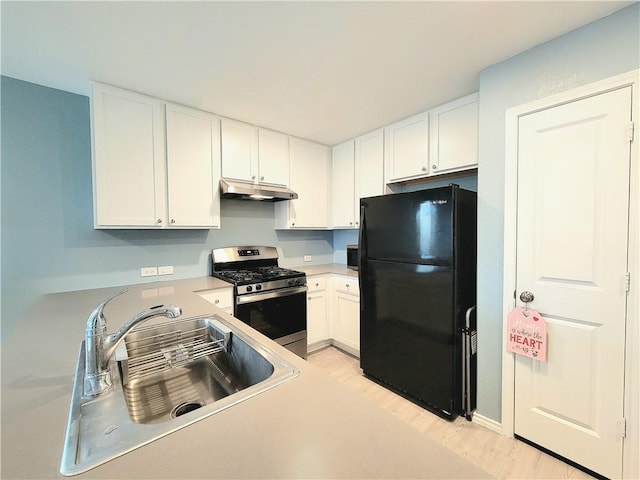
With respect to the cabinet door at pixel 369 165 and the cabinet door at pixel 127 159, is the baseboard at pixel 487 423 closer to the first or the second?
the cabinet door at pixel 369 165

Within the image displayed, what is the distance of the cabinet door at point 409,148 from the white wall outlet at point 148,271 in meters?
2.42

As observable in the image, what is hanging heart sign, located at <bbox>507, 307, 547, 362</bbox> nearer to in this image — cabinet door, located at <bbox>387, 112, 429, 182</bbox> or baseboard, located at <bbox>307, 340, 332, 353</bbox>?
cabinet door, located at <bbox>387, 112, 429, 182</bbox>

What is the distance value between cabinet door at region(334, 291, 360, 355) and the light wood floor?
1.81ft

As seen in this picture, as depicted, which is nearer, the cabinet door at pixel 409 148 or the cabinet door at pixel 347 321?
the cabinet door at pixel 409 148

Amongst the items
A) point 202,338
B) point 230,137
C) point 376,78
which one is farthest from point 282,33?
point 202,338

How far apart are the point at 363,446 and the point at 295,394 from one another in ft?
0.78

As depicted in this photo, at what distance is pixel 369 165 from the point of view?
2984 mm

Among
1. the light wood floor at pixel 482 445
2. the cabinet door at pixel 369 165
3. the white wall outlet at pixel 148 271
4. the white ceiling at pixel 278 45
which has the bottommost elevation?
the light wood floor at pixel 482 445

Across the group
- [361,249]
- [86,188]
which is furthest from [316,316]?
[86,188]

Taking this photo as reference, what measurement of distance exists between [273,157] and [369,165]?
3.47ft

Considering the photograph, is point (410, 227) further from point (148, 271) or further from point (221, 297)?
point (148, 271)

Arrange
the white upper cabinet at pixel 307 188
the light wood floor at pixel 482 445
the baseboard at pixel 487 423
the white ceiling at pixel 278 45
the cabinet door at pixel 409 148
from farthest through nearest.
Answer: the white upper cabinet at pixel 307 188, the cabinet door at pixel 409 148, the baseboard at pixel 487 423, the light wood floor at pixel 482 445, the white ceiling at pixel 278 45

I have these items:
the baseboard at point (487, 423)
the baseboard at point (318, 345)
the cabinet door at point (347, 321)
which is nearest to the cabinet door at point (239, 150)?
the cabinet door at point (347, 321)

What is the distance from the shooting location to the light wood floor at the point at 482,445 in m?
1.50
